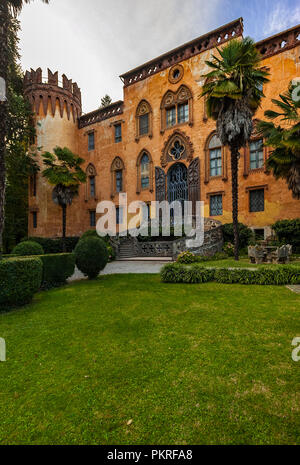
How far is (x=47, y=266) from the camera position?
8.76 metres

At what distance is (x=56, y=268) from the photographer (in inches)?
355

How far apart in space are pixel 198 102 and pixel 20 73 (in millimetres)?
20615

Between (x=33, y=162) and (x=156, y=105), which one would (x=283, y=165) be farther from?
(x=33, y=162)

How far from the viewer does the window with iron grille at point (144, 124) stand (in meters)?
22.9

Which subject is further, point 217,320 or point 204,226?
point 204,226

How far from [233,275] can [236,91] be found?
8.54 meters

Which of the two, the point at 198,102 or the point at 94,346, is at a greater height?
the point at 198,102

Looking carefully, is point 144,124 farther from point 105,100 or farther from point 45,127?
point 105,100

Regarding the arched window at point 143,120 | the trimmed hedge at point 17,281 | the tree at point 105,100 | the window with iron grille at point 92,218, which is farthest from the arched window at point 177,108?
the tree at point 105,100

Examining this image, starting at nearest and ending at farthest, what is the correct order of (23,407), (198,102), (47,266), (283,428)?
Answer: (283,428)
(23,407)
(47,266)
(198,102)

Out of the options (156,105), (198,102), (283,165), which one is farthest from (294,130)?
(156,105)

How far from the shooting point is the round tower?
930 inches

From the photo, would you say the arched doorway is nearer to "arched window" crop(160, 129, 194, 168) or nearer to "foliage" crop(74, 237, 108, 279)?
"arched window" crop(160, 129, 194, 168)

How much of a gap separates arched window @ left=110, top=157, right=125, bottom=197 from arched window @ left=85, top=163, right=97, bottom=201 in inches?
104
